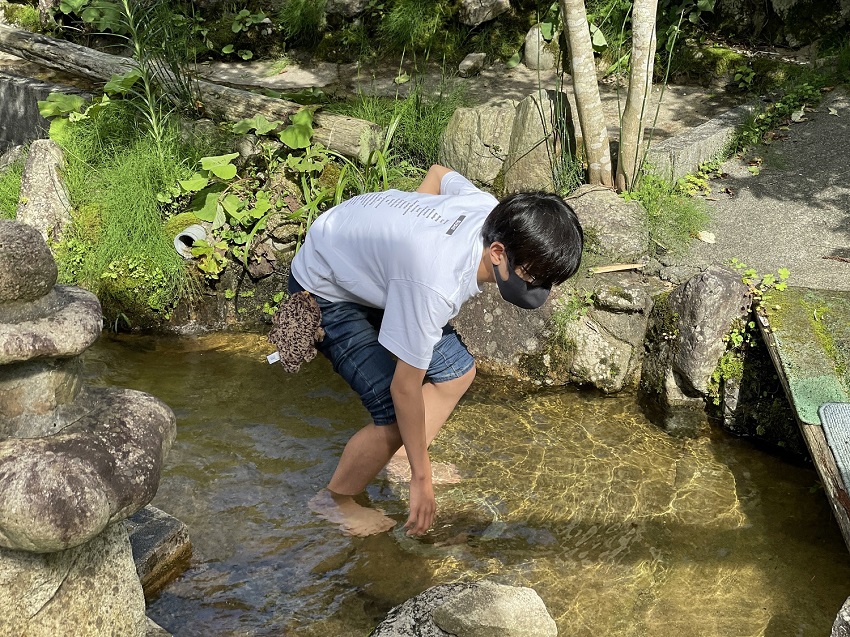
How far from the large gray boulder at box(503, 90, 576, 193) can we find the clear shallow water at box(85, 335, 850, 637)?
1.54m

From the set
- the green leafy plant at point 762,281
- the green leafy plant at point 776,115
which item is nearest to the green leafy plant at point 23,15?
the green leafy plant at point 776,115

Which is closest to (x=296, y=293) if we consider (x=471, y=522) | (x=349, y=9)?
(x=471, y=522)

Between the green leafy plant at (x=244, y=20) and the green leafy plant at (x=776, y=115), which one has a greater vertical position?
the green leafy plant at (x=244, y=20)

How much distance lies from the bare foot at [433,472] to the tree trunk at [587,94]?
2408 millimetres

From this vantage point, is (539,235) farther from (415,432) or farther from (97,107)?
(97,107)

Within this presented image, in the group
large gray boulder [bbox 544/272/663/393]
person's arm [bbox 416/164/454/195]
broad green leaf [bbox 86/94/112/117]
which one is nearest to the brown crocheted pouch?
person's arm [bbox 416/164/454/195]

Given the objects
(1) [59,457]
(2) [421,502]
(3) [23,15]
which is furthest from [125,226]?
(3) [23,15]

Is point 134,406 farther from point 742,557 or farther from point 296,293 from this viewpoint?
point 742,557

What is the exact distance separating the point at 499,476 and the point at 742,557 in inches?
44.9

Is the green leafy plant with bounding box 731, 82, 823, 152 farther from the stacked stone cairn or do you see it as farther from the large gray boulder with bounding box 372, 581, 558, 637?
the stacked stone cairn

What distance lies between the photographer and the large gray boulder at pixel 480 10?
27.2ft

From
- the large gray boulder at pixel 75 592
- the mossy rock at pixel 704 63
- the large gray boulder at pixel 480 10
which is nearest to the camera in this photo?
the large gray boulder at pixel 75 592

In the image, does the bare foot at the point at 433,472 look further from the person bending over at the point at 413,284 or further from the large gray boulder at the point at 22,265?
the large gray boulder at the point at 22,265

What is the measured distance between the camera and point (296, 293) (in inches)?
129
